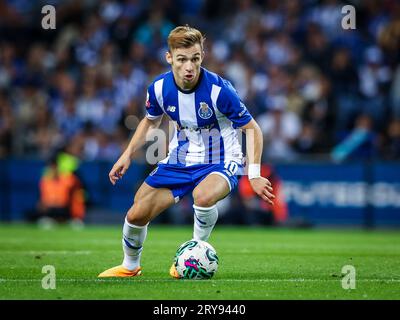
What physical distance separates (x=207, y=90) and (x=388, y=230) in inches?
412

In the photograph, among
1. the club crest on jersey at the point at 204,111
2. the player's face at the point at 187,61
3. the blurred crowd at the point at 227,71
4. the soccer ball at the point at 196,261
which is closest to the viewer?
the soccer ball at the point at 196,261

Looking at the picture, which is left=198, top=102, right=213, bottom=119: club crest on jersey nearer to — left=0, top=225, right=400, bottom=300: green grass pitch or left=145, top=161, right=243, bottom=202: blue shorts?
left=145, top=161, right=243, bottom=202: blue shorts

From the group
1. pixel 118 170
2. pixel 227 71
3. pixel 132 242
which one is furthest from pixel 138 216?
pixel 227 71

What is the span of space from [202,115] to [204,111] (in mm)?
45

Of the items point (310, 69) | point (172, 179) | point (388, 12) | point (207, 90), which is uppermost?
point (388, 12)

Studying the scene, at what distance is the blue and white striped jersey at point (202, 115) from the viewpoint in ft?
27.4

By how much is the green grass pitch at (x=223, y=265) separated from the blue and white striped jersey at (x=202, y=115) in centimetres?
119

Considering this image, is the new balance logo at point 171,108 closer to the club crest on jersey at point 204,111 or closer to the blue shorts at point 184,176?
the club crest on jersey at point 204,111

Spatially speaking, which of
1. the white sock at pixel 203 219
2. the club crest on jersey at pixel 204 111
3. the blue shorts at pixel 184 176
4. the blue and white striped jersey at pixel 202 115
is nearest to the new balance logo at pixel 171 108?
the blue and white striped jersey at pixel 202 115

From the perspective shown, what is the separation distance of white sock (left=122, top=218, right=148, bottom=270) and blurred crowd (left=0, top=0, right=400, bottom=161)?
10.6 meters

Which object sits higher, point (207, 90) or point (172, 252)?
point (207, 90)

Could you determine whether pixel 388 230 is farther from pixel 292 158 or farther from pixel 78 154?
pixel 78 154
